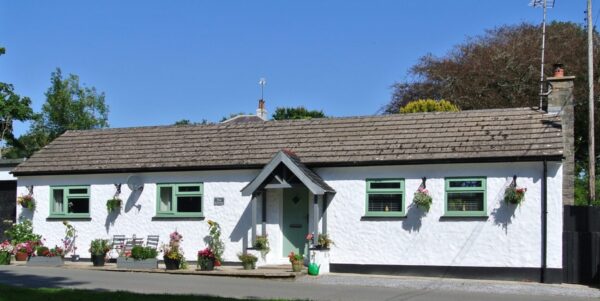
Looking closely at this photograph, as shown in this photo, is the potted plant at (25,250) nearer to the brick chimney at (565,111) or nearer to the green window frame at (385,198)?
the green window frame at (385,198)

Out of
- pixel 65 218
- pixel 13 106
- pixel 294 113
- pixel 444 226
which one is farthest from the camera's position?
pixel 294 113

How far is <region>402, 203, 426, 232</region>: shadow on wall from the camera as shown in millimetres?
18844

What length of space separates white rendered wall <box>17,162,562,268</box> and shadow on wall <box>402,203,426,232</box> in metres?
0.03

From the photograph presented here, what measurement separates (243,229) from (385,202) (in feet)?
14.0

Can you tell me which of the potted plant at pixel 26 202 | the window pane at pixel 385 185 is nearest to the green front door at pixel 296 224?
the window pane at pixel 385 185

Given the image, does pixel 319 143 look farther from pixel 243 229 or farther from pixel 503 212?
pixel 503 212

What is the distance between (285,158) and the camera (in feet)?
63.3

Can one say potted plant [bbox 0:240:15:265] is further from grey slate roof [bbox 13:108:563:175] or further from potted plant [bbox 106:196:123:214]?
potted plant [bbox 106:196:123:214]

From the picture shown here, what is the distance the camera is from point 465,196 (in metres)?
18.6

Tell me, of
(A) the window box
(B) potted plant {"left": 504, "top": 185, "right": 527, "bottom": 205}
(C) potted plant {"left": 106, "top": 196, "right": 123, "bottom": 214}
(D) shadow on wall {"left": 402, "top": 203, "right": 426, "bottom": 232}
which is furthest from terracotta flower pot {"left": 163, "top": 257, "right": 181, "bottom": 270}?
(B) potted plant {"left": 504, "top": 185, "right": 527, "bottom": 205}

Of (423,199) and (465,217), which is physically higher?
(423,199)

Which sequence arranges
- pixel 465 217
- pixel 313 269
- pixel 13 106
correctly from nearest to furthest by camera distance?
pixel 465 217 → pixel 313 269 → pixel 13 106

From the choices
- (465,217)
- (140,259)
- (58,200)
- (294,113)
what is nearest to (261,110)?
(294,113)

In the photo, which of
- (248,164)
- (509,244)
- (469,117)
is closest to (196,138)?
(248,164)
